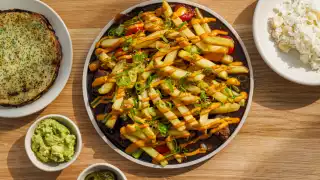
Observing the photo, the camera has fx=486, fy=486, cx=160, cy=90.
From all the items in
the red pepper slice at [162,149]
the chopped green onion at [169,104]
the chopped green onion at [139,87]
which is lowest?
the red pepper slice at [162,149]

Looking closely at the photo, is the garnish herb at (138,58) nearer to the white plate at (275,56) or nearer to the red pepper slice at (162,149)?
the red pepper slice at (162,149)

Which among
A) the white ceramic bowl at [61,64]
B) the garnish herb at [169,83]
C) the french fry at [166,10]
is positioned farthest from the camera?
the white ceramic bowl at [61,64]

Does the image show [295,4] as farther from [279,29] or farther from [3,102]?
[3,102]

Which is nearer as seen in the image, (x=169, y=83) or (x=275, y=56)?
(x=169, y=83)

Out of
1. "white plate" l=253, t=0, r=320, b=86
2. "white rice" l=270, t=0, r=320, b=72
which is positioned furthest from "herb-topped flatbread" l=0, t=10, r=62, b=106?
"white rice" l=270, t=0, r=320, b=72

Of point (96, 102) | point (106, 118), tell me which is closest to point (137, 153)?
point (106, 118)

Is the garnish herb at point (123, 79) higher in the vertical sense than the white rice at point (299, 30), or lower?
lower

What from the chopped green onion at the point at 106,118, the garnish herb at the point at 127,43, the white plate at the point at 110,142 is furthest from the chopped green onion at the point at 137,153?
the garnish herb at the point at 127,43

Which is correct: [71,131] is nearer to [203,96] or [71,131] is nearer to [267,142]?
[203,96]
